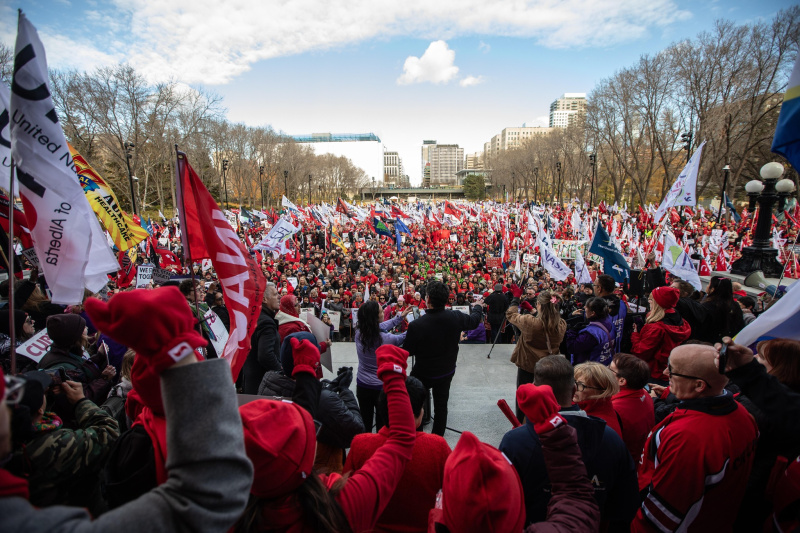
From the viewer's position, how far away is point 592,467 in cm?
191

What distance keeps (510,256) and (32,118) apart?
42.3 ft

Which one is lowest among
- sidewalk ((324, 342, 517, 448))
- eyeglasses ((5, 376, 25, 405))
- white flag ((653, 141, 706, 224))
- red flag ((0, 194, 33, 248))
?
sidewalk ((324, 342, 517, 448))

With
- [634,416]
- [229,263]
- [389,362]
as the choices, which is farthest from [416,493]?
[229,263]

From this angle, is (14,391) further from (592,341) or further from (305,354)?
(592,341)

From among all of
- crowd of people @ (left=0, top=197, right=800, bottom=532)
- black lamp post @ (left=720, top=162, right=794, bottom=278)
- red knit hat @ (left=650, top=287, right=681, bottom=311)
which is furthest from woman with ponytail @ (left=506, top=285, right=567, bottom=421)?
black lamp post @ (left=720, top=162, right=794, bottom=278)

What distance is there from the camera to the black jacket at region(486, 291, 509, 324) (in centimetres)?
719

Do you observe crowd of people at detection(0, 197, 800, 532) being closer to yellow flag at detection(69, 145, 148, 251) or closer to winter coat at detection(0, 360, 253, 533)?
winter coat at detection(0, 360, 253, 533)

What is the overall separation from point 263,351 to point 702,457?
10.1ft

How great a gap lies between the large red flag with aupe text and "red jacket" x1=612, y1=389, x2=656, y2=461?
2.57m

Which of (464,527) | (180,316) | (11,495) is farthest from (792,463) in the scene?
(11,495)

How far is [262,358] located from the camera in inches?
136

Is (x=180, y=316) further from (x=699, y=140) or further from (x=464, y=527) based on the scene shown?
(x=699, y=140)

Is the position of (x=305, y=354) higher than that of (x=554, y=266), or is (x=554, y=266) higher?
(x=305, y=354)

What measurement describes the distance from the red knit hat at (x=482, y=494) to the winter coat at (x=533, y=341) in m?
2.75
